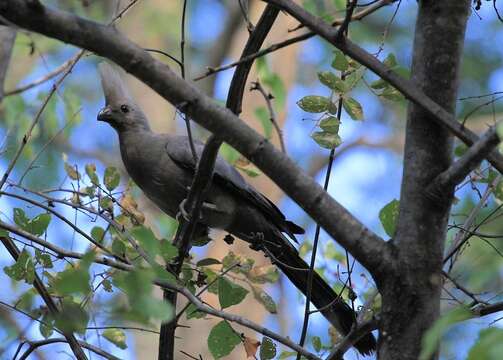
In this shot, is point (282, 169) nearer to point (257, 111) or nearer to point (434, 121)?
point (434, 121)

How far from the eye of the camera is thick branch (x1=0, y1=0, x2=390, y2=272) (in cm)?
158

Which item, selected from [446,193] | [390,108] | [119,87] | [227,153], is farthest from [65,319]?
[390,108]

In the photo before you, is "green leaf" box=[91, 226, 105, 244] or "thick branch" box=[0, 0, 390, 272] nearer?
"thick branch" box=[0, 0, 390, 272]

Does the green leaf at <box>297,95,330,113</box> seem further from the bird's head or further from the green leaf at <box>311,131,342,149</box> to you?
the bird's head

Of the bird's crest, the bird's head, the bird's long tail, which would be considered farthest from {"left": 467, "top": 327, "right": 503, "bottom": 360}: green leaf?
the bird's head

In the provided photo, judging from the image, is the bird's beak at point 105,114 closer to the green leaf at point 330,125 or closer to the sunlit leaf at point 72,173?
the sunlit leaf at point 72,173

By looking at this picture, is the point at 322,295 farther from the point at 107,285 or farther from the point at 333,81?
the point at 333,81

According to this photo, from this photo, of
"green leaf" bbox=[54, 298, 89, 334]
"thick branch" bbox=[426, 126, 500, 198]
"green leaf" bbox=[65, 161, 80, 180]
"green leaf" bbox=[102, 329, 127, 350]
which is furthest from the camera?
"green leaf" bbox=[65, 161, 80, 180]

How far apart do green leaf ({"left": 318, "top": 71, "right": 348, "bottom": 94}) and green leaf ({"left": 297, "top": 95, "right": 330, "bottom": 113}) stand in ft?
0.17

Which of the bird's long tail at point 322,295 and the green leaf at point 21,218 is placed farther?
the bird's long tail at point 322,295

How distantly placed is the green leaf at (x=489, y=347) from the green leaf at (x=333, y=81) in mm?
1192

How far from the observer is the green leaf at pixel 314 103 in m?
2.28

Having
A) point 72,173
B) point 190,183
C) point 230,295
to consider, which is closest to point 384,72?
point 230,295

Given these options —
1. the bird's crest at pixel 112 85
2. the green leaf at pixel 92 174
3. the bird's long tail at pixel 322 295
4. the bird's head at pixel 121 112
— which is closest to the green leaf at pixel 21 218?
the green leaf at pixel 92 174
